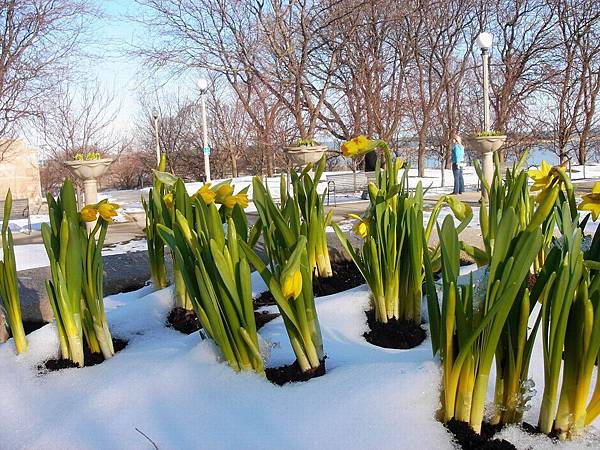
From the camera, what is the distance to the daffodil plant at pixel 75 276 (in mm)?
1642

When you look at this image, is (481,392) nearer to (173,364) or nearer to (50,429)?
(173,364)

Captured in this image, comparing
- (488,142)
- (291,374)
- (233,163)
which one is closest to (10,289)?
(291,374)

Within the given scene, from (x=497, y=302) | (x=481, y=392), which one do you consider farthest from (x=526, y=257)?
(x=481, y=392)

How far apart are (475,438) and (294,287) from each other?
49cm

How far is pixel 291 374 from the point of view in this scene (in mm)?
1456

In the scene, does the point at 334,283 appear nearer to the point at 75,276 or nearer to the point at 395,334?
the point at 395,334

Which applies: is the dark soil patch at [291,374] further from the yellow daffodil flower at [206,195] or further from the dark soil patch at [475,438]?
the yellow daffodil flower at [206,195]

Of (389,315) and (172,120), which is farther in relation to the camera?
(172,120)

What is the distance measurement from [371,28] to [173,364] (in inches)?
571

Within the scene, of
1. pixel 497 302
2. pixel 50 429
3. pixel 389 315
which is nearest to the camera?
pixel 497 302

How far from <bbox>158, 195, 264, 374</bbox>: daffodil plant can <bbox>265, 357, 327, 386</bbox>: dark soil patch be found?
0.16 ft

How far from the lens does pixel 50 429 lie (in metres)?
1.30

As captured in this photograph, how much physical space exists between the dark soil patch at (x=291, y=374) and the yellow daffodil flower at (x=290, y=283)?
0.97ft

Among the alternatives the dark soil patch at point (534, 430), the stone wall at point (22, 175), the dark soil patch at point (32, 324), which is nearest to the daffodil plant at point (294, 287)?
the dark soil patch at point (534, 430)
